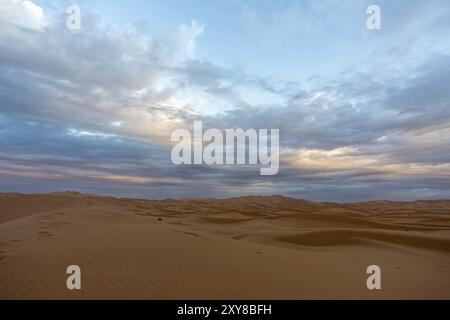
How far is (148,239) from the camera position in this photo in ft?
24.2

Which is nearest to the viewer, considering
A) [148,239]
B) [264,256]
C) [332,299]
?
[332,299]

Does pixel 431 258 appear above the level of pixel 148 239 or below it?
below

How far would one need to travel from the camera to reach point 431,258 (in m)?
7.72

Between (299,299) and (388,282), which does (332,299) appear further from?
(388,282)
